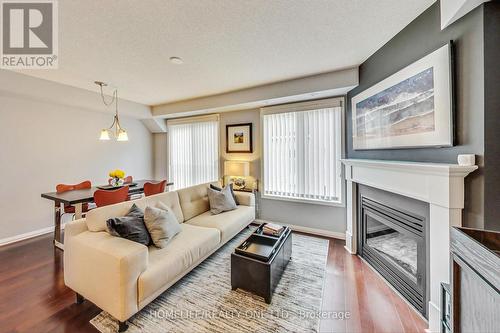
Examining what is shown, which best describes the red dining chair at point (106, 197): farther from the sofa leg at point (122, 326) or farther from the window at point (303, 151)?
the window at point (303, 151)

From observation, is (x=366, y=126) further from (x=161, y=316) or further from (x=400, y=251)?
(x=161, y=316)

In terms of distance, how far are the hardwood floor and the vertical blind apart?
1.26 metres

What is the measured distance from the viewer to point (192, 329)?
5.24 ft

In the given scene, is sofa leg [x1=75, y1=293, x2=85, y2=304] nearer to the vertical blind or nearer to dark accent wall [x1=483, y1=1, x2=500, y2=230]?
the vertical blind

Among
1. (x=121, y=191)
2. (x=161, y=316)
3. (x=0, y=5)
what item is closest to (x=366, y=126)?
(x=161, y=316)

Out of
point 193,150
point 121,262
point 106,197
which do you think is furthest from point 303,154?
point 106,197

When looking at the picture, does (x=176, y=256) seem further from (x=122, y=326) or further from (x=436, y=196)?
(x=436, y=196)

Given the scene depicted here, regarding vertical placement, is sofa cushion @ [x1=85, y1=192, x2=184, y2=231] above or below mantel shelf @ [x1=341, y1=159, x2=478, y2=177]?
below

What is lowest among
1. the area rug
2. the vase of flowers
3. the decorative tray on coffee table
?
the area rug

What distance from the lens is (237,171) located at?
404 centimetres

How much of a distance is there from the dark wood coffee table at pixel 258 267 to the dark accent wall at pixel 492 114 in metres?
1.63

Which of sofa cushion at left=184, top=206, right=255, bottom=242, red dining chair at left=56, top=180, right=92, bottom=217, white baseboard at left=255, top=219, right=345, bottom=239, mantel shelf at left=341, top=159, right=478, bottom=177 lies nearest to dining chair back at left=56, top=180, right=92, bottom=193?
red dining chair at left=56, top=180, right=92, bottom=217

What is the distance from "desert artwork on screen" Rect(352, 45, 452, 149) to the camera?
1.52 meters

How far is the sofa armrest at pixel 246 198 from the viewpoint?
3.66 m
